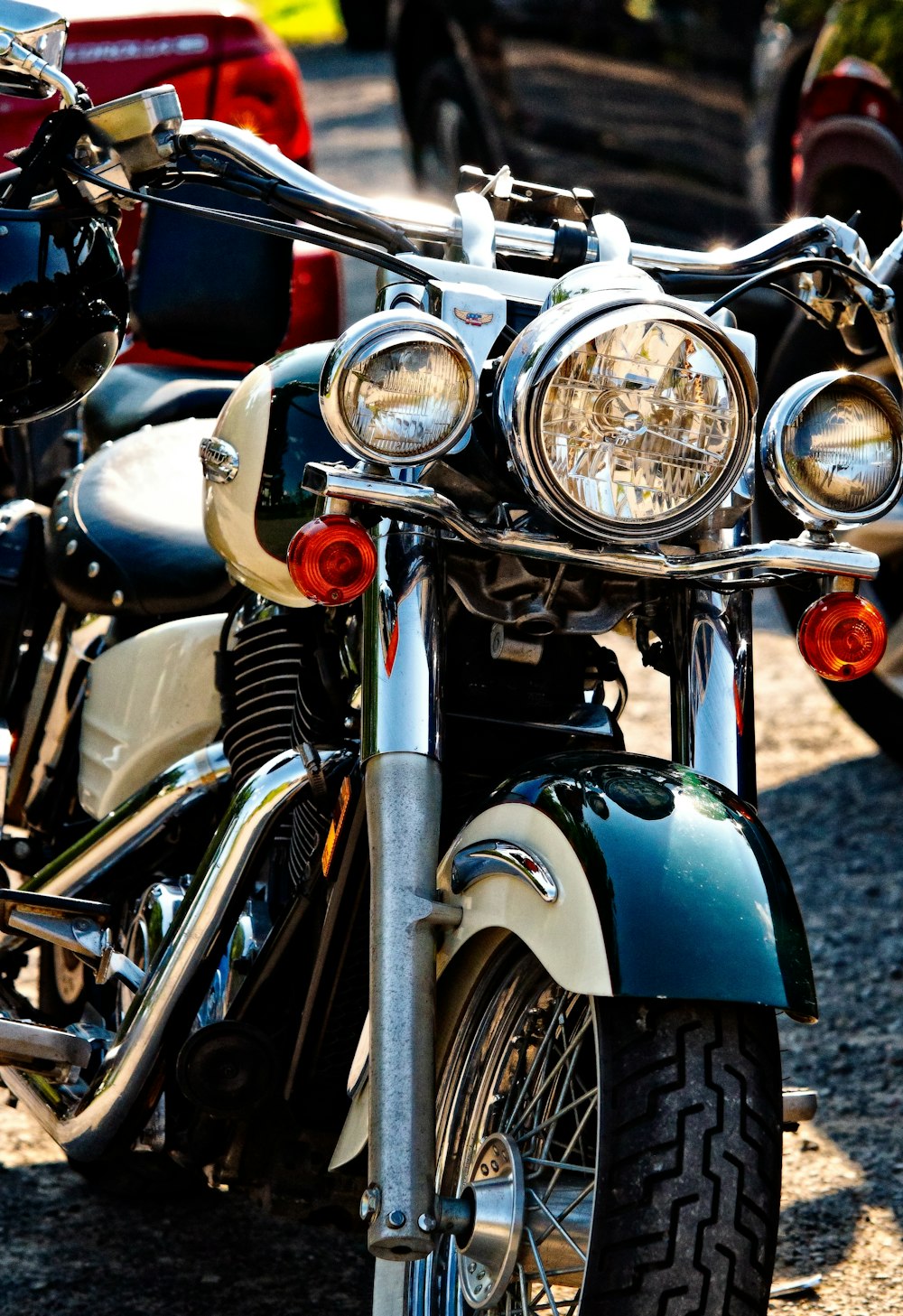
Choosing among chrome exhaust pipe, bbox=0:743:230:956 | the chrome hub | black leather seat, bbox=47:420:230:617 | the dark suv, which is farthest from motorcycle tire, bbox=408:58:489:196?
the chrome hub

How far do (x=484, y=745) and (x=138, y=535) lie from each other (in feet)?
2.93

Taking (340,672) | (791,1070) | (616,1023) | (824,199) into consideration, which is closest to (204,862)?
(340,672)

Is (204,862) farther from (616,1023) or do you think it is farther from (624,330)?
(624,330)

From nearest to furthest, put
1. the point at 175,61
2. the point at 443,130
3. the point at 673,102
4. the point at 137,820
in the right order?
the point at 137,820, the point at 175,61, the point at 673,102, the point at 443,130

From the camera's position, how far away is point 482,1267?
1971 millimetres

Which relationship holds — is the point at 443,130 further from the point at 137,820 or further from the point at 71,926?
the point at 71,926

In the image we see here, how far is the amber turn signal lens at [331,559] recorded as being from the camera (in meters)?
1.94

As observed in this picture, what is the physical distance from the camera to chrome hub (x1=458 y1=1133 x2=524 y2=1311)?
74.2 inches

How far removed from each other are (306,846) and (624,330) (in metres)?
0.78

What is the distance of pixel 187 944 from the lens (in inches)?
90.1

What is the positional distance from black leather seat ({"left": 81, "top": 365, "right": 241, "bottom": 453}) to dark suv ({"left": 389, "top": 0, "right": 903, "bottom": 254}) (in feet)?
7.36

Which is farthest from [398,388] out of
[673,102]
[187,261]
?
[673,102]

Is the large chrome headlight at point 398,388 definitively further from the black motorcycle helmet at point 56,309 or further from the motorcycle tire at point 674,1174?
the motorcycle tire at point 674,1174

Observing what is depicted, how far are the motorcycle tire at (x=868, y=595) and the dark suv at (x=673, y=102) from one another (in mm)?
662
